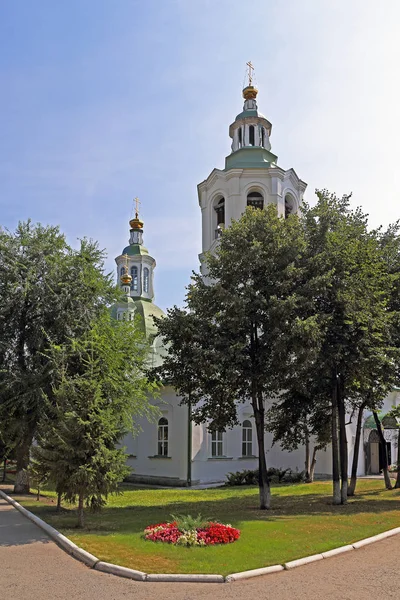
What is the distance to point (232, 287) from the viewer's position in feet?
54.2

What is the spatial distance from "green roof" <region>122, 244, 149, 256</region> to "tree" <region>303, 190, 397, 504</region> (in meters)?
33.3

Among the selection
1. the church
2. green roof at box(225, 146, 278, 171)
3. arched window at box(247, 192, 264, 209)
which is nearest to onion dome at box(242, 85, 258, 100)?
the church

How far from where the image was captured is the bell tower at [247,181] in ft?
95.0

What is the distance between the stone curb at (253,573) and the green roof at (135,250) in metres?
42.7

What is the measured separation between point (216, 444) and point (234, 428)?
1172mm

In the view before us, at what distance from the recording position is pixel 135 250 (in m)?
50.4

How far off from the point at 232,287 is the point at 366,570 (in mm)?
9167

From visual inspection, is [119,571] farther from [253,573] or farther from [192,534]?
[192,534]

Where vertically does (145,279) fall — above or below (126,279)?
above

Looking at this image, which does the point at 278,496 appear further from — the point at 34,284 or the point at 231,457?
the point at 34,284

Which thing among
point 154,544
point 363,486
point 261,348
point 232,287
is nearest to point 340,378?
point 261,348

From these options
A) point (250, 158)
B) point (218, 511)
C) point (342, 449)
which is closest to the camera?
point (218, 511)

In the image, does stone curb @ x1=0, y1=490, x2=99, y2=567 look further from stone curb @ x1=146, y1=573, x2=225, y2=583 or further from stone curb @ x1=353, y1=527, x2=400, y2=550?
stone curb @ x1=353, y1=527, x2=400, y2=550

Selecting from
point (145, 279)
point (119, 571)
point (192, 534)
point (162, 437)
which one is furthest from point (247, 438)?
point (145, 279)
